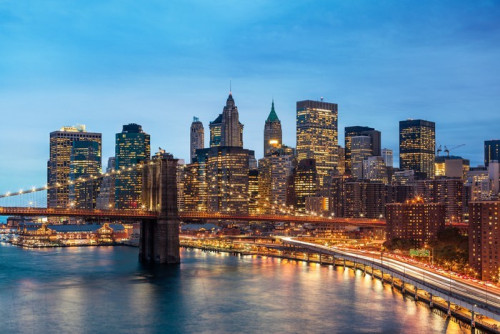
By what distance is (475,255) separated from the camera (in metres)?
64.4

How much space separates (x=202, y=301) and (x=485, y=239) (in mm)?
28543

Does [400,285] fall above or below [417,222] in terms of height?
below

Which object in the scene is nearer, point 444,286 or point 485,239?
point 444,286

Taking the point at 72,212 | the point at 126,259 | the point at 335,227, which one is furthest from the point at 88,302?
the point at 335,227

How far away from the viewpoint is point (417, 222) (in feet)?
334

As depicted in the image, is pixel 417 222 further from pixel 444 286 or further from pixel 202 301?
pixel 202 301

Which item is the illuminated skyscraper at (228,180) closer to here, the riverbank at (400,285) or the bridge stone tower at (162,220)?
the riverbank at (400,285)

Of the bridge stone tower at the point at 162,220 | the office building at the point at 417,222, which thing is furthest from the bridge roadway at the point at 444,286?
the office building at the point at 417,222

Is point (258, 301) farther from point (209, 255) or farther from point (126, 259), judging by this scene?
point (209, 255)

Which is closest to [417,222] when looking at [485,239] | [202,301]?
[485,239]

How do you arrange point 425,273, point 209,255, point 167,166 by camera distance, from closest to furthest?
point 425,273
point 167,166
point 209,255

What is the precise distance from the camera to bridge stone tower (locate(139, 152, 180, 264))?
242 feet

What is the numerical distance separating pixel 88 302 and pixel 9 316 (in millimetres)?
6695

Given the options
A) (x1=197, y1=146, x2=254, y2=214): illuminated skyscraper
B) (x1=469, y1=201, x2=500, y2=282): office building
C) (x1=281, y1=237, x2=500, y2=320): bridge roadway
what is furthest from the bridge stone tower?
(x1=197, y1=146, x2=254, y2=214): illuminated skyscraper
